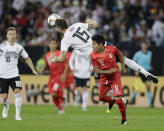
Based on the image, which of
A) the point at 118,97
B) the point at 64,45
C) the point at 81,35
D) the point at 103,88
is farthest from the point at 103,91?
the point at 81,35

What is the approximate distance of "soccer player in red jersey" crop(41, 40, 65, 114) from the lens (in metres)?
19.0

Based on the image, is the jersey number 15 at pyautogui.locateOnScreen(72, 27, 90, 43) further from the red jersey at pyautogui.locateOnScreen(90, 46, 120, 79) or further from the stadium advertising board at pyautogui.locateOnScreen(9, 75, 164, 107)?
the stadium advertising board at pyautogui.locateOnScreen(9, 75, 164, 107)

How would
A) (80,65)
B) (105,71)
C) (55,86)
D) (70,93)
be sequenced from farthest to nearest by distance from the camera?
(70,93) → (80,65) → (55,86) → (105,71)

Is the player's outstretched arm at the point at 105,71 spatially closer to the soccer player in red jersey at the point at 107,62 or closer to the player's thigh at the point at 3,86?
the soccer player in red jersey at the point at 107,62

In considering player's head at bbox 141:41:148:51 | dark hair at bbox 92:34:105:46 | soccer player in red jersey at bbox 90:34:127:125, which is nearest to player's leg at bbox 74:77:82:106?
player's head at bbox 141:41:148:51

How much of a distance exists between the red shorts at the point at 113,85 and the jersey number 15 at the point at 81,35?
67.5 inches

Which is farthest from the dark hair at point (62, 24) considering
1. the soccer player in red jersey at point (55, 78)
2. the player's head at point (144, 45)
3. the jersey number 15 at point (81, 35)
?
the player's head at point (144, 45)

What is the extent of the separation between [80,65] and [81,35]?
7.53 m

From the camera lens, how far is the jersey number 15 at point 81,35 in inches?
614

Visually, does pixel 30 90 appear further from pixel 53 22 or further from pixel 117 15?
pixel 53 22

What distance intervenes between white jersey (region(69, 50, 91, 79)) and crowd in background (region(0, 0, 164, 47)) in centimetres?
158

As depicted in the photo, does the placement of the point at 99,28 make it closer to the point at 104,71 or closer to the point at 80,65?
the point at 80,65

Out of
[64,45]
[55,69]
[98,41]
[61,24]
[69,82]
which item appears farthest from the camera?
[69,82]

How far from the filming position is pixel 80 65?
23.1 meters
